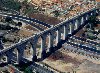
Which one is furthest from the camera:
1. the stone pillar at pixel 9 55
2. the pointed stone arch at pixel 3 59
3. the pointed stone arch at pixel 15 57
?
the pointed stone arch at pixel 15 57

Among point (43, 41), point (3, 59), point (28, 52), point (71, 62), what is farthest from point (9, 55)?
point (71, 62)

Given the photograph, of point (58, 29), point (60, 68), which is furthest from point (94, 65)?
point (58, 29)

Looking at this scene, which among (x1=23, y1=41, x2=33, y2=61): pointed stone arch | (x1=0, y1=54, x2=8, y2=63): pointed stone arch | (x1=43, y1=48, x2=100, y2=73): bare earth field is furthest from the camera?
(x1=23, y1=41, x2=33, y2=61): pointed stone arch

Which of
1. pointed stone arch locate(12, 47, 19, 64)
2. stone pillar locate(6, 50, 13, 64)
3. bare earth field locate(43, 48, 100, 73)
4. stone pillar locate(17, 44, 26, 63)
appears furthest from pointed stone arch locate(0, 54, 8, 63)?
bare earth field locate(43, 48, 100, 73)

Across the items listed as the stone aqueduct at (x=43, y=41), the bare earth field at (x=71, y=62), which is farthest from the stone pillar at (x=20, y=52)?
the bare earth field at (x=71, y=62)

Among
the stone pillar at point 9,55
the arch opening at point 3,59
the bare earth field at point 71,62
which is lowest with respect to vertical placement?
the bare earth field at point 71,62

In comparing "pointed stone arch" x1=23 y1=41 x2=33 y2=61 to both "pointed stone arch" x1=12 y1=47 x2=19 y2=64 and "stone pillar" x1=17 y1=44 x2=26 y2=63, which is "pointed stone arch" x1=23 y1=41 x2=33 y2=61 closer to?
"pointed stone arch" x1=12 y1=47 x2=19 y2=64

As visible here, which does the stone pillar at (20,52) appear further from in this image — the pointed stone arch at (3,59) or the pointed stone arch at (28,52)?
the pointed stone arch at (3,59)

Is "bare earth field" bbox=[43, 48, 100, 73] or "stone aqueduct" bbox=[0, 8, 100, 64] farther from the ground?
"stone aqueduct" bbox=[0, 8, 100, 64]

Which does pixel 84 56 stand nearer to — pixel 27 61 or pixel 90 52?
pixel 90 52
